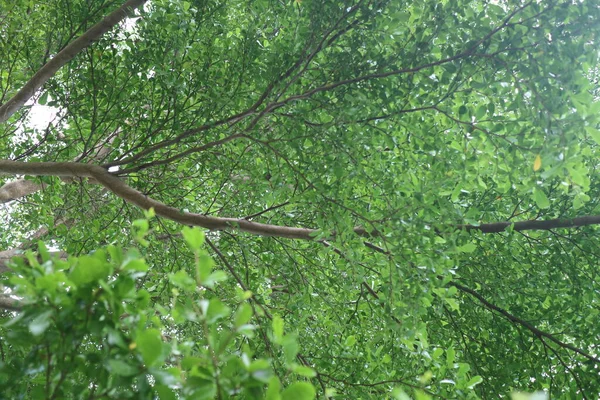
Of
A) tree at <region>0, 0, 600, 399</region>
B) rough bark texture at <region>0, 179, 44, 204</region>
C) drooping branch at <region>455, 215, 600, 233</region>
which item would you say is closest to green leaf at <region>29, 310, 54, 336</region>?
tree at <region>0, 0, 600, 399</region>

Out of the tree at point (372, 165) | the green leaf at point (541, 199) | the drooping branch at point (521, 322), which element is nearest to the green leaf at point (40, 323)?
the tree at point (372, 165)

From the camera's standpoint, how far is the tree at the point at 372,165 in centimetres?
246

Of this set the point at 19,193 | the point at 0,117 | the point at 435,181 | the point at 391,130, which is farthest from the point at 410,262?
the point at 19,193

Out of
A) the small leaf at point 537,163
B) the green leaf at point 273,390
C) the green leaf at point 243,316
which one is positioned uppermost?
the small leaf at point 537,163

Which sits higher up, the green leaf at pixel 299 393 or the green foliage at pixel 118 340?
the green foliage at pixel 118 340

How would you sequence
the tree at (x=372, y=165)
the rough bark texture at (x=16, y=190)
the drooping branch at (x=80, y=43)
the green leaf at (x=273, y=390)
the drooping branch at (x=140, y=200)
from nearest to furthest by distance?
the green leaf at (x=273, y=390)
the tree at (x=372, y=165)
the drooping branch at (x=80, y=43)
the drooping branch at (x=140, y=200)
the rough bark texture at (x=16, y=190)

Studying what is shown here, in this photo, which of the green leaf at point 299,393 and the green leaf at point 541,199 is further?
the green leaf at point 541,199

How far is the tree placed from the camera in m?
2.46

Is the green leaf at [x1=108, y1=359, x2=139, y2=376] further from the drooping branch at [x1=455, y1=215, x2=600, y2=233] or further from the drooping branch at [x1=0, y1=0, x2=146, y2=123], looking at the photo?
the drooping branch at [x1=0, y1=0, x2=146, y2=123]

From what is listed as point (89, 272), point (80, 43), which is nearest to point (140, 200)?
point (80, 43)

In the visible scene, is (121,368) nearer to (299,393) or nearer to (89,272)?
(89,272)

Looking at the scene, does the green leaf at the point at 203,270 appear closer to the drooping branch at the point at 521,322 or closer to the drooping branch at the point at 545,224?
the drooping branch at the point at 545,224

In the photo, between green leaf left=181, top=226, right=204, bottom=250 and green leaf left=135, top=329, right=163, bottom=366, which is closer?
green leaf left=135, top=329, right=163, bottom=366

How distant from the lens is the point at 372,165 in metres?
2.94
